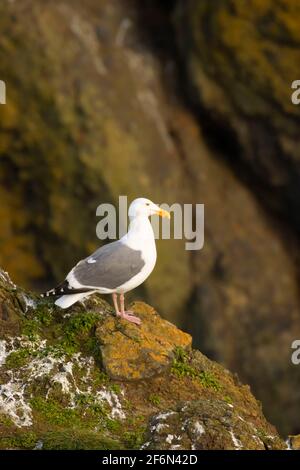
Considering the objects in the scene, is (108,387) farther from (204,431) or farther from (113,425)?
(204,431)

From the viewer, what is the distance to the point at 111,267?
31.6 ft

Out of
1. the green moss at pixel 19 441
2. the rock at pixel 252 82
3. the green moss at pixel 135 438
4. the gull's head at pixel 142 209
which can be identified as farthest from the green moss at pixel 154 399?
the rock at pixel 252 82

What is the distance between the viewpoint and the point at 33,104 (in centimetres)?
2173

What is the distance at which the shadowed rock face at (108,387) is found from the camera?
323 inches

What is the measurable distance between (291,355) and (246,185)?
4.25 meters

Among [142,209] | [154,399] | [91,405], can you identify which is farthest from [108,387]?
[142,209]

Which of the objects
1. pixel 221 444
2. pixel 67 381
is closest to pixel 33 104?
pixel 67 381

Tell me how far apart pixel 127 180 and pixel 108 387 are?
1313cm

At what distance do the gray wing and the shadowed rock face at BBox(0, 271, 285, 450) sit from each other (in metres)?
0.42

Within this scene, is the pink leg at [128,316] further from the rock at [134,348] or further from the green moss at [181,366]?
the green moss at [181,366]

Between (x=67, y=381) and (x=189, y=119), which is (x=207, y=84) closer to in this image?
(x=189, y=119)

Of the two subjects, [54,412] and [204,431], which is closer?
[204,431]

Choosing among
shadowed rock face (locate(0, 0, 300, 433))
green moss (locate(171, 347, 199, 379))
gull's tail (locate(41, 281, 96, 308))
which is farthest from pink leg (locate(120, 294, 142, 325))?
shadowed rock face (locate(0, 0, 300, 433))

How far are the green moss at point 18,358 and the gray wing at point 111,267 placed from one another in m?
0.87
